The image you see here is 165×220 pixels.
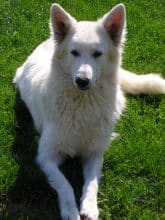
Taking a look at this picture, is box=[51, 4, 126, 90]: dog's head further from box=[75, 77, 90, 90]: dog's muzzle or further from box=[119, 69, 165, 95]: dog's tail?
box=[119, 69, 165, 95]: dog's tail

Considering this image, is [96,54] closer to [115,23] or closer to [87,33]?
[87,33]

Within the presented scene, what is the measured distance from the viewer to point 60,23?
15.6ft

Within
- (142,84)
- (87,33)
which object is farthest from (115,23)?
(142,84)

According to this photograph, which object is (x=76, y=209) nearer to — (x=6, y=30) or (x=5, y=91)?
(x=5, y=91)

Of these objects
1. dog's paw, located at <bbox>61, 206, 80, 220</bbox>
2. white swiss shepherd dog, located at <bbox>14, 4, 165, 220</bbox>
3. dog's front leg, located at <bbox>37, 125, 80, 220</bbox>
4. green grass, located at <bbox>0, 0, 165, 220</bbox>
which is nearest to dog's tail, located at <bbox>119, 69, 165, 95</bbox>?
green grass, located at <bbox>0, 0, 165, 220</bbox>

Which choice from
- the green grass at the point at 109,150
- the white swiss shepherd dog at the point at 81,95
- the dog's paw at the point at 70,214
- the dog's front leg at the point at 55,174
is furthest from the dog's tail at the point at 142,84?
the dog's paw at the point at 70,214

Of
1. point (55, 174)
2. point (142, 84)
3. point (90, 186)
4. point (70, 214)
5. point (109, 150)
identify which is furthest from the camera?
point (142, 84)

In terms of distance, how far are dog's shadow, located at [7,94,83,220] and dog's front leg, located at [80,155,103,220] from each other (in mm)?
119

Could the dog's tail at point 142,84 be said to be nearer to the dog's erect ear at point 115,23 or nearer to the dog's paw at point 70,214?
the dog's erect ear at point 115,23

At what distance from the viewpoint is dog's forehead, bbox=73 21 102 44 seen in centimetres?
457

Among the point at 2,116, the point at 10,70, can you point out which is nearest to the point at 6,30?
the point at 10,70

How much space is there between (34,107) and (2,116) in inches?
15.8

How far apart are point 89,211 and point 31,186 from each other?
0.69 m

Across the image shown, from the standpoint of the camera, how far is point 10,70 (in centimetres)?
655
